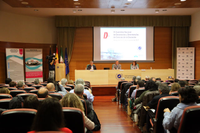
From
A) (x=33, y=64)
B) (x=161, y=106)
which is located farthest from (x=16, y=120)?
(x=33, y=64)

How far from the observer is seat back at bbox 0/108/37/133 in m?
1.78

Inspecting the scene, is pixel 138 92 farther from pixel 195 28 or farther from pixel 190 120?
pixel 195 28

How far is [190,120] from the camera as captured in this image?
1979 mm

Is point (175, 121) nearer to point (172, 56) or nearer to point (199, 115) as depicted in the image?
point (199, 115)

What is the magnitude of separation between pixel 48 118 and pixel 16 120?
0.67 metres

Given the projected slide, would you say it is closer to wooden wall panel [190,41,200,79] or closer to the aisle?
wooden wall panel [190,41,200,79]

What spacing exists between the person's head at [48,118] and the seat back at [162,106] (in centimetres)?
168

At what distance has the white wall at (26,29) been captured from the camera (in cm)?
958

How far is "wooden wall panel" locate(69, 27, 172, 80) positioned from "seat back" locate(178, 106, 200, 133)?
9.10 meters

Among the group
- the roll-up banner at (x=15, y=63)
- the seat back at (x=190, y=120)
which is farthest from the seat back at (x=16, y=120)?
the roll-up banner at (x=15, y=63)

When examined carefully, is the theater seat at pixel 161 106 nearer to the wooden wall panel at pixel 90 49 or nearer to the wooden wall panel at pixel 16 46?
the wooden wall panel at pixel 90 49

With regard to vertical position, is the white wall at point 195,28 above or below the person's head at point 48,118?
above

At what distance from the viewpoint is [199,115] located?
6.47 feet

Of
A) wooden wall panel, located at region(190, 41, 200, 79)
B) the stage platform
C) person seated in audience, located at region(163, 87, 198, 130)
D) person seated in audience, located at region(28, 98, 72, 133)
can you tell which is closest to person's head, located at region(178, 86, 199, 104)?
person seated in audience, located at region(163, 87, 198, 130)
